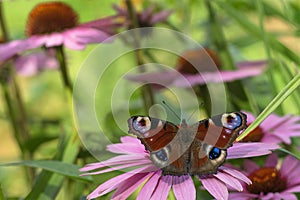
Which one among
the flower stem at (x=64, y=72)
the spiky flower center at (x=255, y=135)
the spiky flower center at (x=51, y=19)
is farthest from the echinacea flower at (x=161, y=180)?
the spiky flower center at (x=51, y=19)

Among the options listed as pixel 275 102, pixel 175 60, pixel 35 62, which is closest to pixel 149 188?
pixel 275 102

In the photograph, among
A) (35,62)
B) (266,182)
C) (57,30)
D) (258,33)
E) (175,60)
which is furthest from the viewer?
(175,60)

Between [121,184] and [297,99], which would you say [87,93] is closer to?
[297,99]

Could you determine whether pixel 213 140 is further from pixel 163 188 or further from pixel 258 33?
pixel 258 33

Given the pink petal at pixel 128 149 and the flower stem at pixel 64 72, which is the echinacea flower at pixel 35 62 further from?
the pink petal at pixel 128 149

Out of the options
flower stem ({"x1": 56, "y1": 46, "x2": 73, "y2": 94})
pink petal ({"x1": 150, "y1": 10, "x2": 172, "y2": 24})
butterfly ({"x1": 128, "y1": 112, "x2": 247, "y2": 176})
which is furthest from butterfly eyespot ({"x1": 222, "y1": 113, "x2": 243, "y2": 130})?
pink petal ({"x1": 150, "y1": 10, "x2": 172, "y2": 24})
